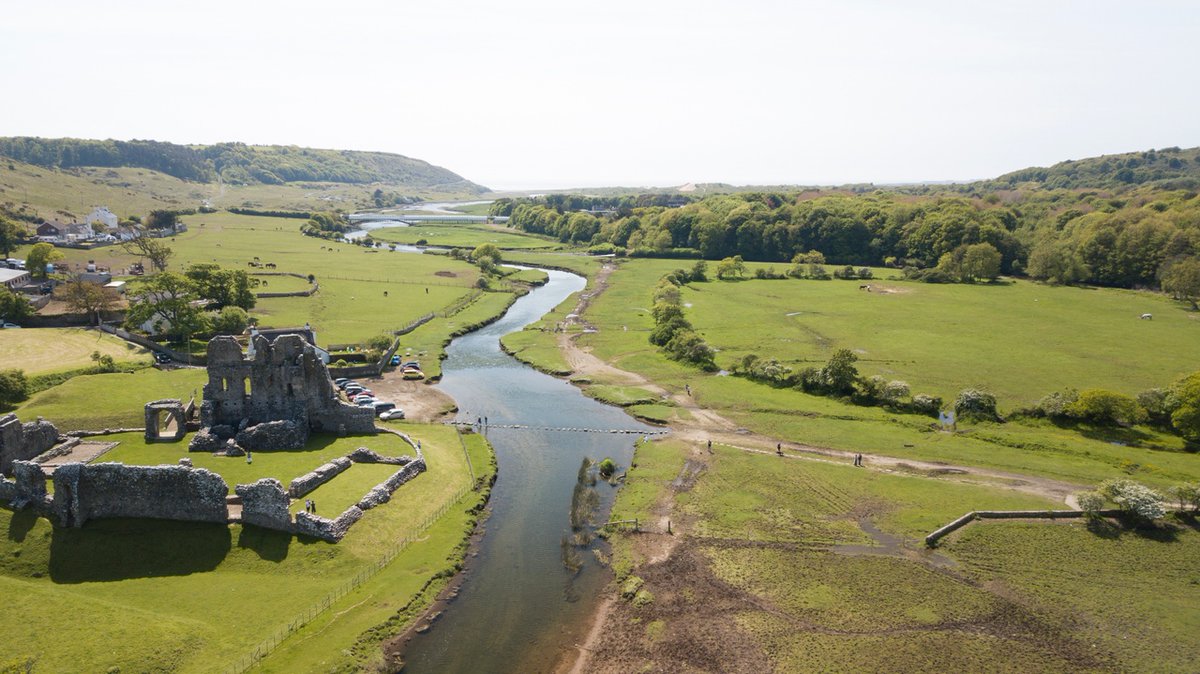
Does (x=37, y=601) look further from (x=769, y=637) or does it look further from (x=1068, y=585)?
(x=1068, y=585)

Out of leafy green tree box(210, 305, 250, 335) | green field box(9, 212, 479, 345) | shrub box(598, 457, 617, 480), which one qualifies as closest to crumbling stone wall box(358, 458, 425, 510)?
shrub box(598, 457, 617, 480)

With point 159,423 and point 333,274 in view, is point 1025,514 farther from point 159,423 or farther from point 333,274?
point 333,274

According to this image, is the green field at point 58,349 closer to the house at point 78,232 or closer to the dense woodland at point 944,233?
the house at point 78,232

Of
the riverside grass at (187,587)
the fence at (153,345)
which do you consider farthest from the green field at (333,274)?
the riverside grass at (187,587)

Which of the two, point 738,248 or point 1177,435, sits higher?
point 738,248

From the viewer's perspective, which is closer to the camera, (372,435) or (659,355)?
(372,435)

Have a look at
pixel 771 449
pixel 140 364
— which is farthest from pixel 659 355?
pixel 140 364

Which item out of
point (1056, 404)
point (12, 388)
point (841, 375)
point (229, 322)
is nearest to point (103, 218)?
point (229, 322)
